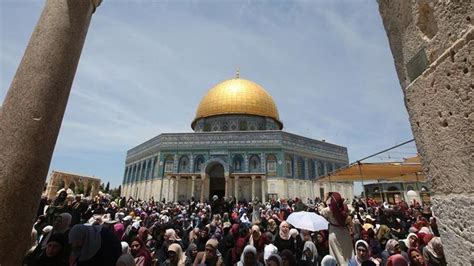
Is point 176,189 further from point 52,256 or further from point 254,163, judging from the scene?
point 52,256

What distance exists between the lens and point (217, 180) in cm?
2536

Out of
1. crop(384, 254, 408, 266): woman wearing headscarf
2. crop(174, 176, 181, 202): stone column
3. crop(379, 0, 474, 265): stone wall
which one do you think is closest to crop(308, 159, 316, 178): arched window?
crop(174, 176, 181, 202): stone column

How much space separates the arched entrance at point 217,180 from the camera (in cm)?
2512

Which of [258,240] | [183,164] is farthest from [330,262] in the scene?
[183,164]

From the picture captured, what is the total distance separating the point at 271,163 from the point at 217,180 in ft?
17.8

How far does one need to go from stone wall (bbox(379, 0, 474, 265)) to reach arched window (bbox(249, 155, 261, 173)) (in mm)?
22958

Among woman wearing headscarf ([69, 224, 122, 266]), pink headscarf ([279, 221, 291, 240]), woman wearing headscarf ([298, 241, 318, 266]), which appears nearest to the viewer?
woman wearing headscarf ([69, 224, 122, 266])

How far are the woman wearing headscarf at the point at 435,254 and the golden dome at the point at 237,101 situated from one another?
83.5ft

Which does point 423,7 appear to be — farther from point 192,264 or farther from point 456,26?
point 192,264

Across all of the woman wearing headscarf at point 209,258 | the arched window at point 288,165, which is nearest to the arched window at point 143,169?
the arched window at point 288,165

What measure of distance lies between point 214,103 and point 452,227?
28.6 meters

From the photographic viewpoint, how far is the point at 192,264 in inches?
144

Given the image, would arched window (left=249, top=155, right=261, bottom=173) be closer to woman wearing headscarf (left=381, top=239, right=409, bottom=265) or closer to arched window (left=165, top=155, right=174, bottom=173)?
arched window (left=165, top=155, right=174, bottom=173)

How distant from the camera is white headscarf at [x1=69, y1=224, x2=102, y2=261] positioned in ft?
8.27
